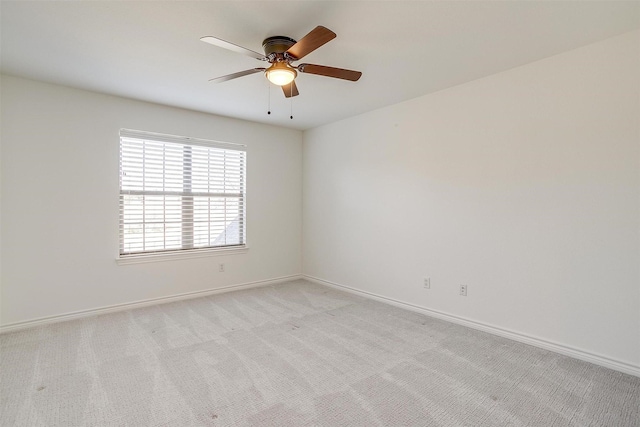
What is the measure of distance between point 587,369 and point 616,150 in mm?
1628

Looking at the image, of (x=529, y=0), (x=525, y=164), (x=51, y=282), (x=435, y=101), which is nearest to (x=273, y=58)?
Answer: (x=529, y=0)

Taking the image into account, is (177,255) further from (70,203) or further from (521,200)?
(521,200)

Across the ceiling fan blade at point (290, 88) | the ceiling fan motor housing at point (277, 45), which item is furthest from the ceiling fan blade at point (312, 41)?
the ceiling fan blade at point (290, 88)

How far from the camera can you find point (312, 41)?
1862 millimetres

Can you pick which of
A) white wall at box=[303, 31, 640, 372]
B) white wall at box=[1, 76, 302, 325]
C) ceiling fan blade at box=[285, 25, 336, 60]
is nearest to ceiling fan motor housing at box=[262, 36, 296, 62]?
ceiling fan blade at box=[285, 25, 336, 60]

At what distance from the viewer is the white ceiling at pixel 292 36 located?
1.95 meters

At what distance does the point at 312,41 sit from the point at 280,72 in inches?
16.4

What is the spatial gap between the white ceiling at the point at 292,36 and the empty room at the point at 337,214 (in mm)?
20

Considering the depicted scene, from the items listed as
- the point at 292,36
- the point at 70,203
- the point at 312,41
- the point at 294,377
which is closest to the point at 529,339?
the point at 294,377

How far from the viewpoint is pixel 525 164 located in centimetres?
273

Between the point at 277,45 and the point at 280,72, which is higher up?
the point at 277,45

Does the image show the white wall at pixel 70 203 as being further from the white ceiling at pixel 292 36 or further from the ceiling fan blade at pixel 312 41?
the ceiling fan blade at pixel 312 41

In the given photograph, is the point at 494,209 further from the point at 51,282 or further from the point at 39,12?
the point at 51,282

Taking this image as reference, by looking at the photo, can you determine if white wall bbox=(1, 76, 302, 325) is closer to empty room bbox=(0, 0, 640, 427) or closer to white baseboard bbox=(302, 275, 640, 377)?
empty room bbox=(0, 0, 640, 427)
